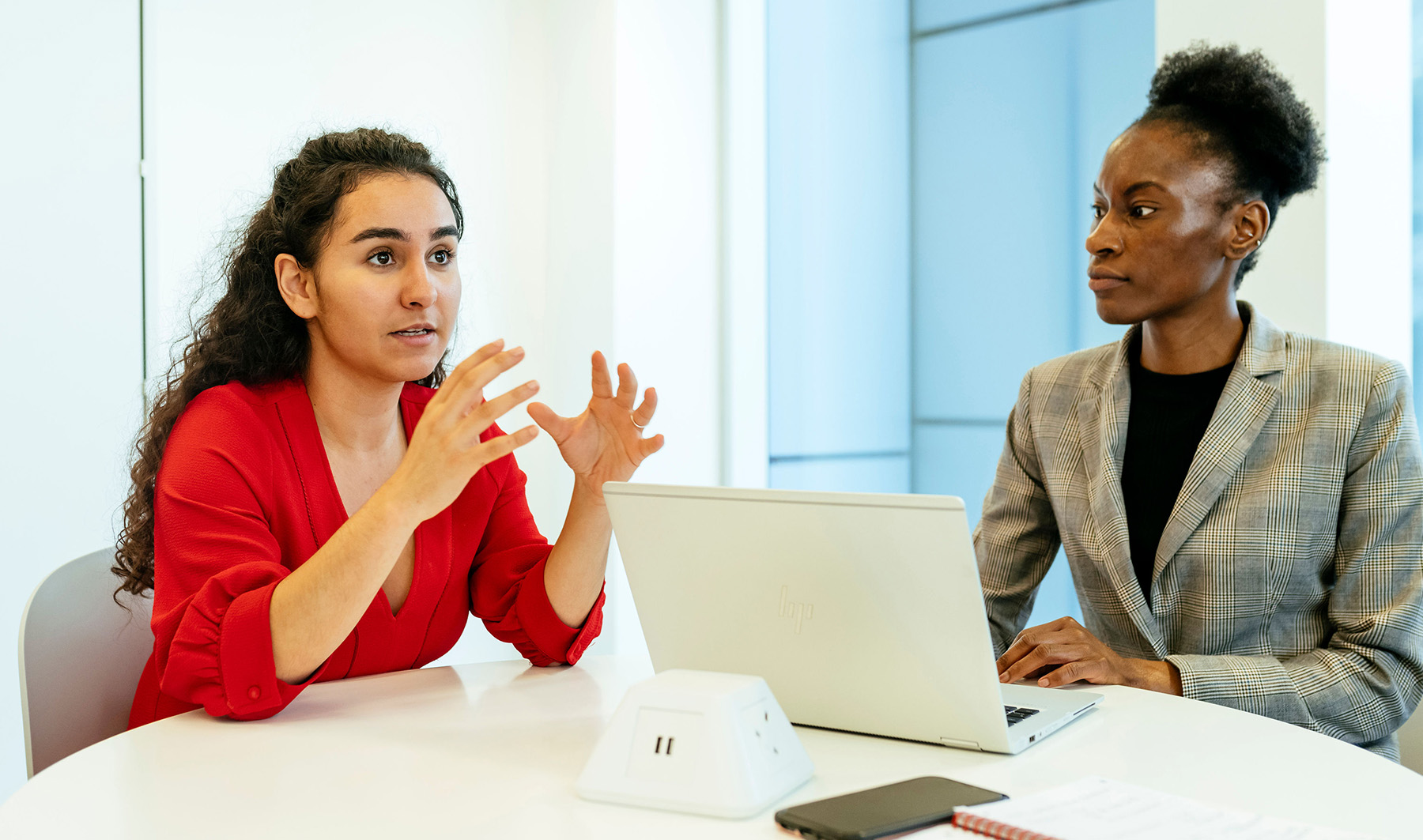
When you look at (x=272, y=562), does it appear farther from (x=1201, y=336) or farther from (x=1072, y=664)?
(x=1201, y=336)

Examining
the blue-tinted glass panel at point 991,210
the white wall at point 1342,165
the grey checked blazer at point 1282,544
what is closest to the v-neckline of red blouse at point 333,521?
the grey checked blazer at point 1282,544

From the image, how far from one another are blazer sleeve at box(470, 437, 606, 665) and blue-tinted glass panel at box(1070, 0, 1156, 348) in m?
1.97

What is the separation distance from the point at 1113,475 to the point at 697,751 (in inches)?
39.0

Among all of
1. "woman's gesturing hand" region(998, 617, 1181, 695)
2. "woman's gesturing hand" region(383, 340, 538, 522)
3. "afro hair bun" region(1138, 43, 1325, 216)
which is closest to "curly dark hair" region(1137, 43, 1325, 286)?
"afro hair bun" region(1138, 43, 1325, 216)

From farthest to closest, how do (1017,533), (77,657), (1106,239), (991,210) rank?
(991,210) < (1017,533) < (1106,239) < (77,657)

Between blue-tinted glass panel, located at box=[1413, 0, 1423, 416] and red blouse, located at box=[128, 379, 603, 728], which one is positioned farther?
blue-tinted glass panel, located at box=[1413, 0, 1423, 416]

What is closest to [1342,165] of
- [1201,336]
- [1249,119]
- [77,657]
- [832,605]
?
[1249,119]

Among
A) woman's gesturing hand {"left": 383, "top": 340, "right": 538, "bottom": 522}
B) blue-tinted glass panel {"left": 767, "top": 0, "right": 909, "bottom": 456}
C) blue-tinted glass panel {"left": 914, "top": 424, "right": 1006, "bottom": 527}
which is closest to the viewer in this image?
woman's gesturing hand {"left": 383, "top": 340, "right": 538, "bottom": 522}

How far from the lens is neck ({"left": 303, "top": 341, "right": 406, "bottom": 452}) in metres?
1.55

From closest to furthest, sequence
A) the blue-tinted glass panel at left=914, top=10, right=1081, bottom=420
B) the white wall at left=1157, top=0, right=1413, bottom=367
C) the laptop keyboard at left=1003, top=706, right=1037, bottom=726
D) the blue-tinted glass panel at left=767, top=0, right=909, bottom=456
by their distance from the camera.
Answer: the laptop keyboard at left=1003, top=706, right=1037, bottom=726 → the white wall at left=1157, top=0, right=1413, bottom=367 → the blue-tinted glass panel at left=914, top=10, right=1081, bottom=420 → the blue-tinted glass panel at left=767, top=0, right=909, bottom=456

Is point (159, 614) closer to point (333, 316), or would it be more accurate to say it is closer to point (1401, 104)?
point (333, 316)

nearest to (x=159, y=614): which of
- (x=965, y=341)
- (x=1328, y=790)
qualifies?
(x=1328, y=790)

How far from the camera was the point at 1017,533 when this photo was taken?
1.76 metres

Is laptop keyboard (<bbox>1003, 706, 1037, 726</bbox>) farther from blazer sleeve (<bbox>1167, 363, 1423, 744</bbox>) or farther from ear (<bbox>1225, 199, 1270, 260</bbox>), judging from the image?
ear (<bbox>1225, 199, 1270, 260</bbox>)
